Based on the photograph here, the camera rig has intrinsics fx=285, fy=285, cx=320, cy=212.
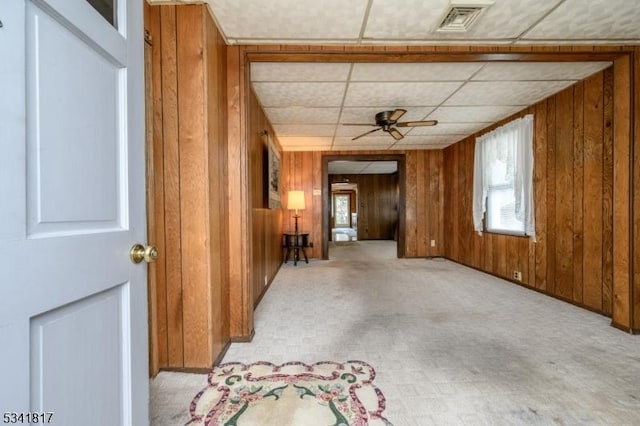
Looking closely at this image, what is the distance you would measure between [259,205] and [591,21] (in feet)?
10.7

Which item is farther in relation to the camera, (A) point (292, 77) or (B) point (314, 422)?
(A) point (292, 77)

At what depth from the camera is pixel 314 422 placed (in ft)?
4.55

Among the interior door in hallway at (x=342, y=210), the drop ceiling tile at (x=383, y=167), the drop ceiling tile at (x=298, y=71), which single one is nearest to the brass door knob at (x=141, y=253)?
the drop ceiling tile at (x=298, y=71)

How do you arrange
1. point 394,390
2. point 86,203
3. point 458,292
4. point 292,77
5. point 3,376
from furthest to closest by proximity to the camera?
point 458,292 < point 292,77 < point 394,390 < point 86,203 < point 3,376

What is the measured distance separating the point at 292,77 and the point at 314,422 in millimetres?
2725

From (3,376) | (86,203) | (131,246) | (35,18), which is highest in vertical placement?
(35,18)

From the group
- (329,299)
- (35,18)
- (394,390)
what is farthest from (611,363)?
(35,18)

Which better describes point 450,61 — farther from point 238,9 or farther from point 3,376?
point 3,376

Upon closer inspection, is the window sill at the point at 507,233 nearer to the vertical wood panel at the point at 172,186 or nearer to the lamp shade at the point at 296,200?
the lamp shade at the point at 296,200

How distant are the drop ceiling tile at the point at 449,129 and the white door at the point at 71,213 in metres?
4.37

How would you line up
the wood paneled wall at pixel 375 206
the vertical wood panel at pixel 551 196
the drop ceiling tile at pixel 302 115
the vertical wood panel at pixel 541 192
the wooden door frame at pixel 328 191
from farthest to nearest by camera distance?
the wood paneled wall at pixel 375 206
the wooden door frame at pixel 328 191
the drop ceiling tile at pixel 302 115
the vertical wood panel at pixel 541 192
the vertical wood panel at pixel 551 196

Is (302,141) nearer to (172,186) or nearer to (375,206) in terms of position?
(172,186)

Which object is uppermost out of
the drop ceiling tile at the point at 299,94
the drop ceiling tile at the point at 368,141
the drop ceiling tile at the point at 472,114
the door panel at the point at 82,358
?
the drop ceiling tile at the point at 472,114

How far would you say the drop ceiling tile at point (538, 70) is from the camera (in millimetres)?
2611
